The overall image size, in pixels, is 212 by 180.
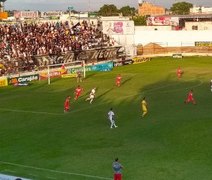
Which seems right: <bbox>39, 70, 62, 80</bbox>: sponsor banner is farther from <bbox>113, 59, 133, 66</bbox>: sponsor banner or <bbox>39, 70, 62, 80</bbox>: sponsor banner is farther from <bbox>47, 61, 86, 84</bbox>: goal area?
<bbox>113, 59, 133, 66</bbox>: sponsor banner

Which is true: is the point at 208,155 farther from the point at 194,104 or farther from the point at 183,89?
the point at 183,89

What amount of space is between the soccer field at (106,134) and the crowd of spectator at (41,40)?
607 inches

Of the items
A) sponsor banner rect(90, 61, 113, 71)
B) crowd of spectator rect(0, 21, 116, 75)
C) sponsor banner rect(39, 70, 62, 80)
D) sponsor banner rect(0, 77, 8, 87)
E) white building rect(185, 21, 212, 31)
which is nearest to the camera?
sponsor banner rect(0, 77, 8, 87)

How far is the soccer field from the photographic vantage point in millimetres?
24594

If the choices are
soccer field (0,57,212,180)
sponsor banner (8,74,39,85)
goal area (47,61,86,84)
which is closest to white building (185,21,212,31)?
goal area (47,61,86,84)

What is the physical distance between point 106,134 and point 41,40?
47.9 m

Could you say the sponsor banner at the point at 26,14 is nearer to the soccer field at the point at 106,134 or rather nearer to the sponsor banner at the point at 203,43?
the sponsor banner at the point at 203,43

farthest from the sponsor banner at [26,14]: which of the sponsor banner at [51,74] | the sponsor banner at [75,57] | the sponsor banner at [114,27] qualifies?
the sponsor banner at [51,74]

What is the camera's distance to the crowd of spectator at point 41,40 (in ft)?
224

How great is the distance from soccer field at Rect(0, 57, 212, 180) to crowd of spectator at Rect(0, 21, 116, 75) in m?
15.4

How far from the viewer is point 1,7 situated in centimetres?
8088

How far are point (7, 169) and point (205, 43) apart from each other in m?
76.5

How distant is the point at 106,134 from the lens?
1243 inches

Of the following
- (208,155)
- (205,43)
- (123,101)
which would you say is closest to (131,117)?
(123,101)
